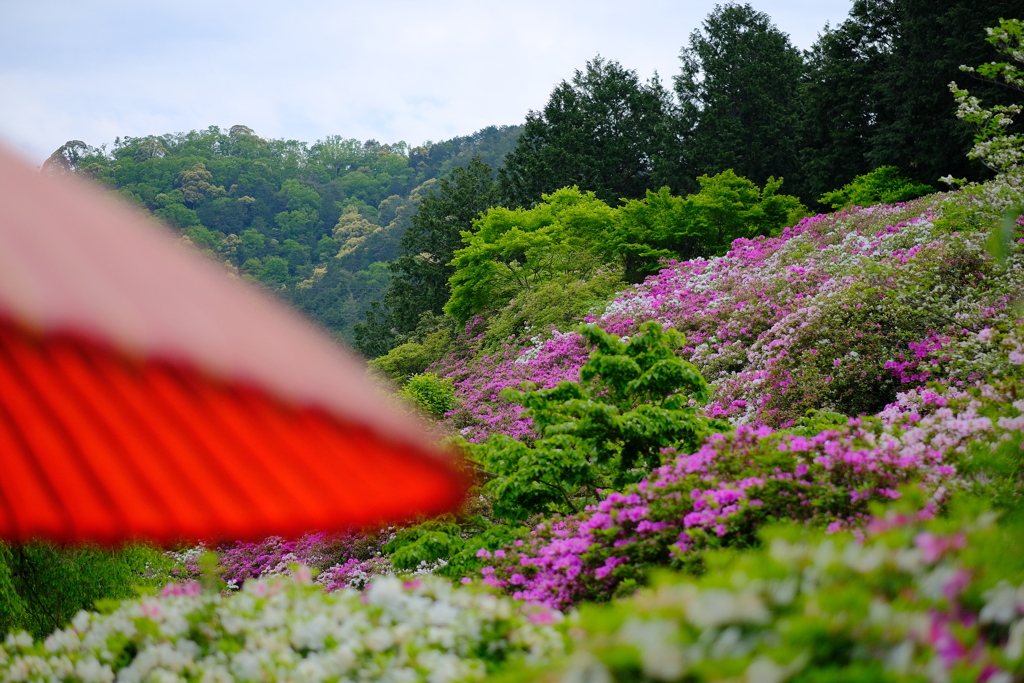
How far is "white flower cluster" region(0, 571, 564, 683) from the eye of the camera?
1.93 m

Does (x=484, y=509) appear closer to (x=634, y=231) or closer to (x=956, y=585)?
(x=956, y=585)

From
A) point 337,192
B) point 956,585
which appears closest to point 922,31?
point 956,585

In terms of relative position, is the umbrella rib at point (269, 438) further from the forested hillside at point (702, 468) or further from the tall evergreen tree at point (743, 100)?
the tall evergreen tree at point (743, 100)

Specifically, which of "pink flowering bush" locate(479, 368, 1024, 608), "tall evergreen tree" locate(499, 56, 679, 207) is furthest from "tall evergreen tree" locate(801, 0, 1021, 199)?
"pink flowering bush" locate(479, 368, 1024, 608)

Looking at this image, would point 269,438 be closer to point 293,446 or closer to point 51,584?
point 293,446

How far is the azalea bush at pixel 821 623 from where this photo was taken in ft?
3.69

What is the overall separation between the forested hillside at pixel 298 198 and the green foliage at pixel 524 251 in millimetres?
24153

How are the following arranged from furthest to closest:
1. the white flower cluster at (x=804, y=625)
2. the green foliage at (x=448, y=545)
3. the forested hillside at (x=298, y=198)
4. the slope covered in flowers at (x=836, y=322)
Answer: the forested hillside at (x=298, y=198)
the slope covered in flowers at (x=836, y=322)
the green foliage at (x=448, y=545)
the white flower cluster at (x=804, y=625)

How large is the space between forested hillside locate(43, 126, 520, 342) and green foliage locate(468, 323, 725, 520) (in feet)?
120

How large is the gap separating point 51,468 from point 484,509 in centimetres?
643

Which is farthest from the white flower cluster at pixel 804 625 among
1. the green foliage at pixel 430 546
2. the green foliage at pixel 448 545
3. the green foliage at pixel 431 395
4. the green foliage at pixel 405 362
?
the green foliage at pixel 405 362

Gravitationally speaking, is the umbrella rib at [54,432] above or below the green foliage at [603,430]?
above

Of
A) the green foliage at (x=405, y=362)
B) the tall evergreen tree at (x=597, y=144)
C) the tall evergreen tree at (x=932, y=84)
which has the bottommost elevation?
the green foliage at (x=405, y=362)

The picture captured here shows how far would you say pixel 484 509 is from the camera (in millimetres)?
6758
